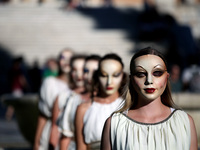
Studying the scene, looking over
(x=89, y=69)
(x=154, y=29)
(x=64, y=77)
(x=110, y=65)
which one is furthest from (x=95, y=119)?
(x=154, y=29)

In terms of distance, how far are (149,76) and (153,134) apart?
1.11 ft

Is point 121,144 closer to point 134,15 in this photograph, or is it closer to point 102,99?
point 102,99

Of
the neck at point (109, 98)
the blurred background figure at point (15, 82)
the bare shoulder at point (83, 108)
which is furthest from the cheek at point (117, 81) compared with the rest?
the blurred background figure at point (15, 82)

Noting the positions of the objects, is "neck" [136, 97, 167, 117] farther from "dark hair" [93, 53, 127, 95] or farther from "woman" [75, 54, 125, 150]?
"dark hair" [93, 53, 127, 95]

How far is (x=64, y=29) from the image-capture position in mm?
28594

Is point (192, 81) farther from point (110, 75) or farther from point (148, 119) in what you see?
point (148, 119)

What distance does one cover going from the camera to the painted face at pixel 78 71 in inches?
264

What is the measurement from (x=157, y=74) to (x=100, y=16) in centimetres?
2737

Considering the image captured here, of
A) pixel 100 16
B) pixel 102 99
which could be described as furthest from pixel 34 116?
pixel 100 16

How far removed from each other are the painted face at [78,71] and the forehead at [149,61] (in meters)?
2.88

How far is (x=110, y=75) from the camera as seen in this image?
526 centimetres

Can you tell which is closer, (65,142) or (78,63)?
(65,142)

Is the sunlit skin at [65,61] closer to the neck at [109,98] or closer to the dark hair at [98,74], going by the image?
the dark hair at [98,74]

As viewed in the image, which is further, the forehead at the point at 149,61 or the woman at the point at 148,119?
the forehead at the point at 149,61
